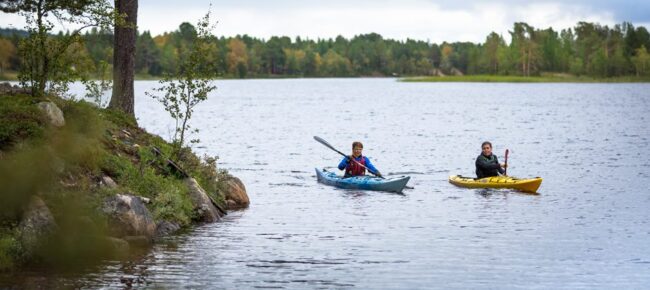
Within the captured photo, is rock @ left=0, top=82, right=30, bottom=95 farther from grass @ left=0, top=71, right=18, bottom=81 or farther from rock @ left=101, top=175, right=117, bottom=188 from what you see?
grass @ left=0, top=71, right=18, bottom=81

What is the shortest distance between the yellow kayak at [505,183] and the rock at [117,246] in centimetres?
1469

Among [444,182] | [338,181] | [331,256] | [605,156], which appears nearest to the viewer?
[331,256]

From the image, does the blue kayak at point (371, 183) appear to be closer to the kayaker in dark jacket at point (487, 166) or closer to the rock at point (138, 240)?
the kayaker in dark jacket at point (487, 166)

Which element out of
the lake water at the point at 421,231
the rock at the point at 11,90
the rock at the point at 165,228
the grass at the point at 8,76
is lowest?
the lake water at the point at 421,231

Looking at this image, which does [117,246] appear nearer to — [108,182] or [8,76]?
[108,182]

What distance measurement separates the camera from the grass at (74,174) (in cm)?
1628

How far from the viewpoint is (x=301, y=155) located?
4600 centimetres

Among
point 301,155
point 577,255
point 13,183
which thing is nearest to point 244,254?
point 13,183

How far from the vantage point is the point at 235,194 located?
24.6m

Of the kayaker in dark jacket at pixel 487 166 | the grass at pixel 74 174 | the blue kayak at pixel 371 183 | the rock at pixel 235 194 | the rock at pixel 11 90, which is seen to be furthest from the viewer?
the kayaker in dark jacket at pixel 487 166

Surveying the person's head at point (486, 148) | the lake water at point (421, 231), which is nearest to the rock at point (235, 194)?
the lake water at point (421, 231)

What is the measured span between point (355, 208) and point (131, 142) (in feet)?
20.7

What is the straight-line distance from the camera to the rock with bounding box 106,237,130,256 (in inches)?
674

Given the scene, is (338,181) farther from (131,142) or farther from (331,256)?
(331,256)
